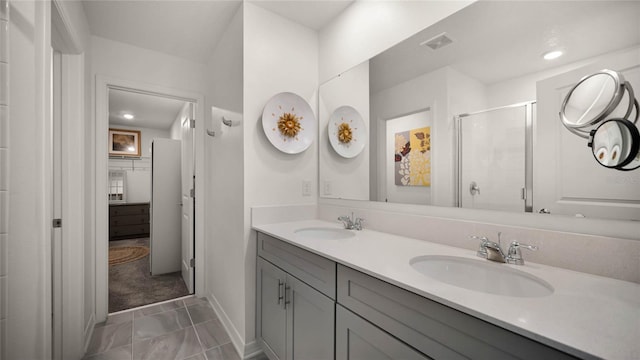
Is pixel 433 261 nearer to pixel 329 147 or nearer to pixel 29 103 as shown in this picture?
pixel 329 147

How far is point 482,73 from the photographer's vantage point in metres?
1.16

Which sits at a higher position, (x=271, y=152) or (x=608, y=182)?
(x=271, y=152)

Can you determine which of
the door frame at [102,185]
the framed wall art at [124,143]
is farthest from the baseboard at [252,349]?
the framed wall art at [124,143]

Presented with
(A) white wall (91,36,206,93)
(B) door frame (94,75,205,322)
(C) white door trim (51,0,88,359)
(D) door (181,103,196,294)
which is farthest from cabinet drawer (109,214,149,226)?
(C) white door trim (51,0,88,359)

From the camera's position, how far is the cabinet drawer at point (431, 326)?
59 centimetres

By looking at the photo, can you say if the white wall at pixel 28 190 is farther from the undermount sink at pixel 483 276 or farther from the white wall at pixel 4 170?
the undermount sink at pixel 483 276

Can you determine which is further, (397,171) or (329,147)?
(329,147)

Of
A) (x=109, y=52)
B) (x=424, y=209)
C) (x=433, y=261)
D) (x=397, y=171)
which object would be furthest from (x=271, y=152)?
(x=109, y=52)

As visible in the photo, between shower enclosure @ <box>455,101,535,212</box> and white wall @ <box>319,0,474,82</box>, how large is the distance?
57 centimetres

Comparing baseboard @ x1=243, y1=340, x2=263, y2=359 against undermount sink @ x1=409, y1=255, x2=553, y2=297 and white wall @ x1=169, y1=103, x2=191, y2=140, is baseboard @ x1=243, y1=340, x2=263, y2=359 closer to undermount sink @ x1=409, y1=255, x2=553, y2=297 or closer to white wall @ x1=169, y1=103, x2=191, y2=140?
undermount sink @ x1=409, y1=255, x2=553, y2=297

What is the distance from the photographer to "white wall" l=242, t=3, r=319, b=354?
1.76 metres

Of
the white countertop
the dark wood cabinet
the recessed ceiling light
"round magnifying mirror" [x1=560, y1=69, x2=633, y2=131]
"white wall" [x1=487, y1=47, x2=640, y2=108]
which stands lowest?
the dark wood cabinet

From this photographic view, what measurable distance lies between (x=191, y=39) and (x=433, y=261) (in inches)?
101

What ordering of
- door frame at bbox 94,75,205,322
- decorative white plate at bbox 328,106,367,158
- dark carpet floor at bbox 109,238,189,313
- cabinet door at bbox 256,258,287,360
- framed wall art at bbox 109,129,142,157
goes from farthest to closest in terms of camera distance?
framed wall art at bbox 109,129,142,157 < dark carpet floor at bbox 109,238,189,313 < door frame at bbox 94,75,205,322 < decorative white plate at bbox 328,106,367,158 < cabinet door at bbox 256,258,287,360
